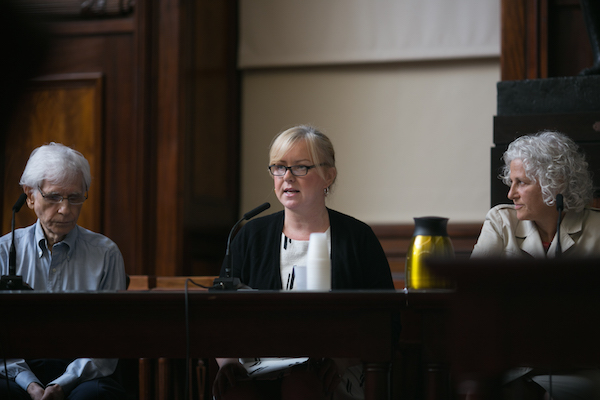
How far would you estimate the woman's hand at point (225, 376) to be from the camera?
1.68 metres

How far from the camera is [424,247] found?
1.56 meters

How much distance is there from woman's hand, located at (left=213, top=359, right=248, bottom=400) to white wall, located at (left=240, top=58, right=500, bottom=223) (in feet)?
6.27

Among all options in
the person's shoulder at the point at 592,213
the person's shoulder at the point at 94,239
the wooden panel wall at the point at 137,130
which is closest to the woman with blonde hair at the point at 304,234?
the person's shoulder at the point at 94,239

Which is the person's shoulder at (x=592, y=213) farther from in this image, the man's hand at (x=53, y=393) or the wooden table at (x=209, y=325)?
the man's hand at (x=53, y=393)

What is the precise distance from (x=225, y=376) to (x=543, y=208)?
3.90ft

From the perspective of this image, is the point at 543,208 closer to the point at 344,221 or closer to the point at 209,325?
the point at 344,221

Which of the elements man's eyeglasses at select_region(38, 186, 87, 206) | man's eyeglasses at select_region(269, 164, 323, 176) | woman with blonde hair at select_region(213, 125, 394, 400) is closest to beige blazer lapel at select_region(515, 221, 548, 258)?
woman with blonde hair at select_region(213, 125, 394, 400)

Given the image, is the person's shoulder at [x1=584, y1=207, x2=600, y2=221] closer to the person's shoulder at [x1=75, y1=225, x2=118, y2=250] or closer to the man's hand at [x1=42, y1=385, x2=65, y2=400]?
the person's shoulder at [x1=75, y1=225, x2=118, y2=250]

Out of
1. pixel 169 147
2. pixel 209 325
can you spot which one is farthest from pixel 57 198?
pixel 169 147

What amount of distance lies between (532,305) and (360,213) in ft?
9.29

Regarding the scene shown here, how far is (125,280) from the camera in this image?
209 cm

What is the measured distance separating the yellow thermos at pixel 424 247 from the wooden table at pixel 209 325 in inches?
7.2

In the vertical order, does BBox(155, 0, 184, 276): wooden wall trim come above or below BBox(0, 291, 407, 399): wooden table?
above

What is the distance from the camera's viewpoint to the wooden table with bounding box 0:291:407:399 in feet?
4.44
